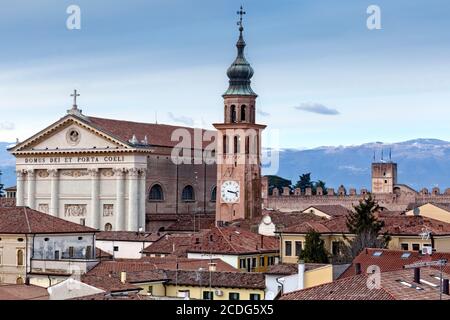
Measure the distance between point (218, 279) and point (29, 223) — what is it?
11664 mm

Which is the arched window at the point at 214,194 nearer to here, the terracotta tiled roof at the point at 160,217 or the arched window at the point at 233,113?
the terracotta tiled roof at the point at 160,217

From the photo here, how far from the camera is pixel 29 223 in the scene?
42375 millimetres

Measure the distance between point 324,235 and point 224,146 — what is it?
22844 mm

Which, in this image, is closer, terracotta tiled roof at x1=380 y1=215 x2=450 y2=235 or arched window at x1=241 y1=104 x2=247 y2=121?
terracotta tiled roof at x1=380 y1=215 x2=450 y2=235

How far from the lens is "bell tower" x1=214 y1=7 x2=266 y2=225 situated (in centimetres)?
6725

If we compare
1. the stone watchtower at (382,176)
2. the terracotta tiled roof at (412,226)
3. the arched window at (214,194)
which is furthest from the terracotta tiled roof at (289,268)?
the stone watchtower at (382,176)

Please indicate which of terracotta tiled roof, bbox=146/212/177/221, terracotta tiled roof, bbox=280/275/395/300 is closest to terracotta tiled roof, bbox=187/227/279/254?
terracotta tiled roof, bbox=146/212/177/221

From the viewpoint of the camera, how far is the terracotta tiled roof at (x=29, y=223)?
41.8m

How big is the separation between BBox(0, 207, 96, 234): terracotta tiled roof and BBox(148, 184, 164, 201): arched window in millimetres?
22458

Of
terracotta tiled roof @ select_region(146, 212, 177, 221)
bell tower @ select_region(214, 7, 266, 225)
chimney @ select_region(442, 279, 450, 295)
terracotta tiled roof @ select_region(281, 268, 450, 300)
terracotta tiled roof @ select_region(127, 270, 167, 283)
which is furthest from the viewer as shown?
bell tower @ select_region(214, 7, 266, 225)

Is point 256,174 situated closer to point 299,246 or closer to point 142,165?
point 142,165

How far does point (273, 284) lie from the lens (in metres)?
31.9

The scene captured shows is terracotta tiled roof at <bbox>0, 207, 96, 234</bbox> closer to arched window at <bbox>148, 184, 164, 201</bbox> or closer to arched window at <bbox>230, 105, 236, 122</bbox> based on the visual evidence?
arched window at <bbox>148, 184, 164, 201</bbox>

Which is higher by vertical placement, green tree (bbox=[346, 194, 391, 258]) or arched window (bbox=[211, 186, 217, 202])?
arched window (bbox=[211, 186, 217, 202])
